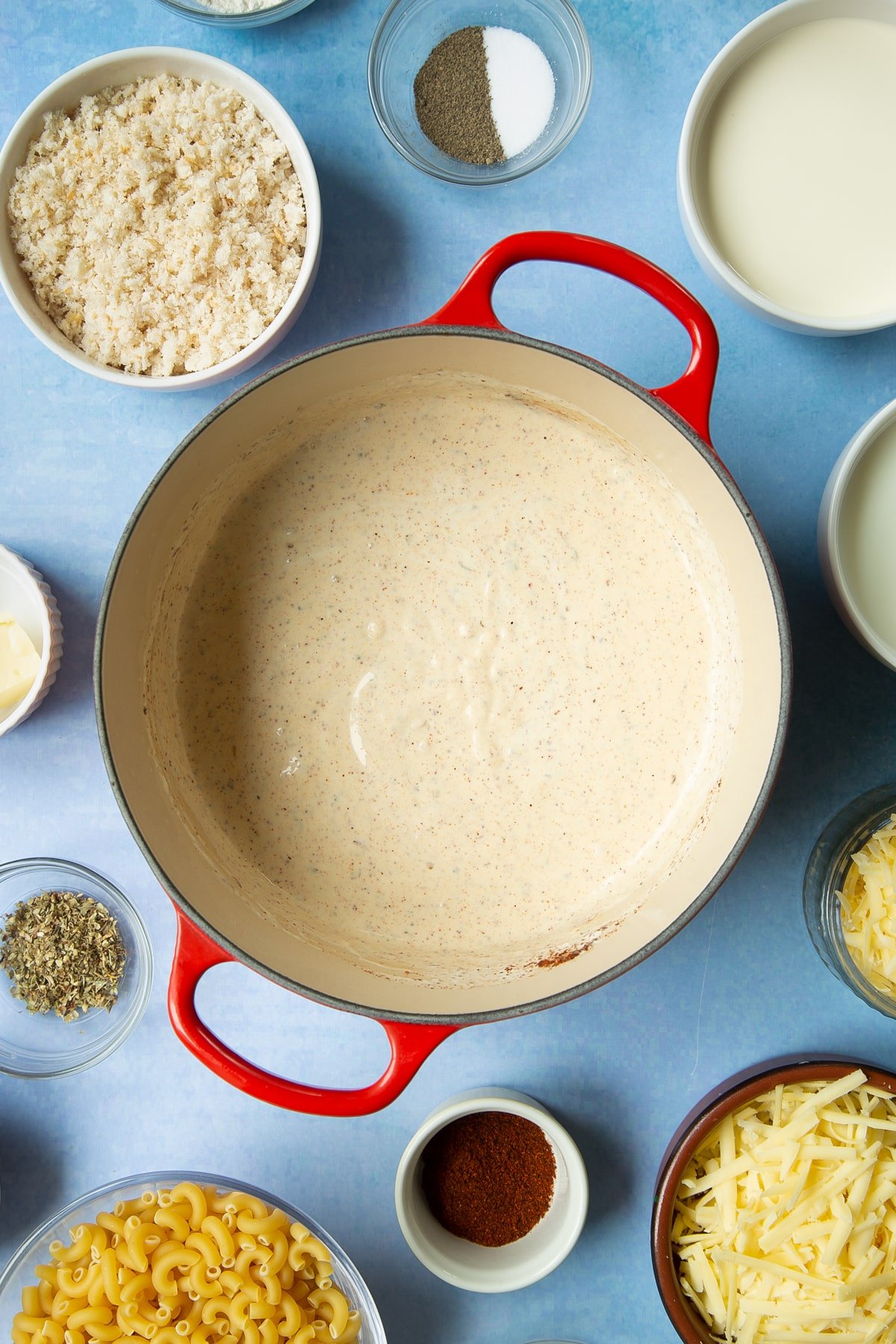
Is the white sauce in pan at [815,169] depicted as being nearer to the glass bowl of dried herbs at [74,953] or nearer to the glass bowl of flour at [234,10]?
the glass bowl of flour at [234,10]

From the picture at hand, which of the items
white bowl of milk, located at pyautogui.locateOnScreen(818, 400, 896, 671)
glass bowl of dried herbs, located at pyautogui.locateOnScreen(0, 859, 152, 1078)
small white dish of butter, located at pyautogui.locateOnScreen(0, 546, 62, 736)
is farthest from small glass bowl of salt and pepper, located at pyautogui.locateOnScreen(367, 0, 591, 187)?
glass bowl of dried herbs, located at pyautogui.locateOnScreen(0, 859, 152, 1078)

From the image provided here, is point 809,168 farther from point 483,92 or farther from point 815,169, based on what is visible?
point 483,92

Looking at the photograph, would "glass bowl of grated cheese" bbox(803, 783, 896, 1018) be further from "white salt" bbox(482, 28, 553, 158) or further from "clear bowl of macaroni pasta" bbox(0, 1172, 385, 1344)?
"white salt" bbox(482, 28, 553, 158)

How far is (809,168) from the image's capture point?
110cm

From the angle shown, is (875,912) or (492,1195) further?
(492,1195)

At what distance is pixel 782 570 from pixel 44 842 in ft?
3.10

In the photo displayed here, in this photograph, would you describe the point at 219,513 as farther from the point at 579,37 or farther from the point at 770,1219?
the point at 770,1219

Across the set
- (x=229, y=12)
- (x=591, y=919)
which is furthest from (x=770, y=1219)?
(x=229, y=12)

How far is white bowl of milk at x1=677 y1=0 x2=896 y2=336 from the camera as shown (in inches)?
43.3

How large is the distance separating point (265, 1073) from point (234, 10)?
1149mm

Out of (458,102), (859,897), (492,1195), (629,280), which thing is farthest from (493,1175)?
(458,102)

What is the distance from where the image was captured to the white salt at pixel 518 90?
3.70 feet

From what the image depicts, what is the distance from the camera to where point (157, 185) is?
1072 mm

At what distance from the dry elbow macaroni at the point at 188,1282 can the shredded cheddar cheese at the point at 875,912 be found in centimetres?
68
